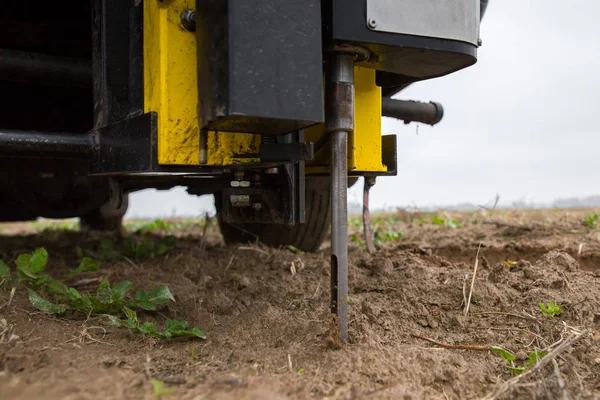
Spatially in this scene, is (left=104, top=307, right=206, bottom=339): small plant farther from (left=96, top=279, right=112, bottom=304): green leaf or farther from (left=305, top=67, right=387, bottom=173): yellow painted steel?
(left=305, top=67, right=387, bottom=173): yellow painted steel

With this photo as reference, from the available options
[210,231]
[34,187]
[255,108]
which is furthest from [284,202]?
[210,231]

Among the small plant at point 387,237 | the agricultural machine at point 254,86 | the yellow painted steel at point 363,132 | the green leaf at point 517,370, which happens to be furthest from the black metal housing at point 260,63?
the small plant at point 387,237

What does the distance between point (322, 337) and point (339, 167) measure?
15.9 inches

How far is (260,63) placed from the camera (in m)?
1.14

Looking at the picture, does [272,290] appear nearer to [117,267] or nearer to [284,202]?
[284,202]

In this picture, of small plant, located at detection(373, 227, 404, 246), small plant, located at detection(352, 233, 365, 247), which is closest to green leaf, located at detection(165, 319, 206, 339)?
small plant, located at detection(352, 233, 365, 247)

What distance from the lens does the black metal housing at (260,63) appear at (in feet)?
3.66

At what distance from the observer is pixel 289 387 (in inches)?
41.0

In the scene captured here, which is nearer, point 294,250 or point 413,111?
point 413,111

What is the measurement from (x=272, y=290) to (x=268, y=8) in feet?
3.09

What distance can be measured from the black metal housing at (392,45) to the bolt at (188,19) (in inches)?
12.4

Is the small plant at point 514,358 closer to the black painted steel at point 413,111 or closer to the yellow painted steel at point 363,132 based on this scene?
the yellow painted steel at point 363,132

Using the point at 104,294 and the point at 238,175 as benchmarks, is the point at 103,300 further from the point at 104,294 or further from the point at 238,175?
the point at 238,175

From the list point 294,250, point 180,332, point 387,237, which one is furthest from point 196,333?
point 387,237
